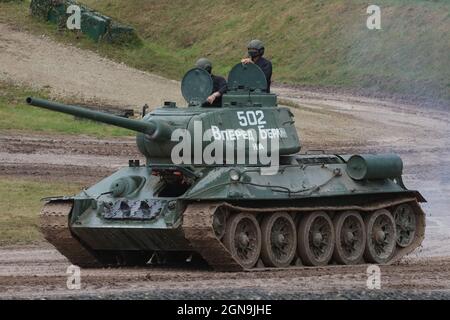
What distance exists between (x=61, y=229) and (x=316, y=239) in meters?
3.85

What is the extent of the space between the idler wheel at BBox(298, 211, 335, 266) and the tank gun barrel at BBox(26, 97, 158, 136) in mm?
2708

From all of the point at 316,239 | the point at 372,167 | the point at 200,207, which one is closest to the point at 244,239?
the point at 200,207

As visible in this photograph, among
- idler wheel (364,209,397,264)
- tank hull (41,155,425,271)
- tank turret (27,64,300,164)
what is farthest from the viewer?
idler wheel (364,209,397,264)

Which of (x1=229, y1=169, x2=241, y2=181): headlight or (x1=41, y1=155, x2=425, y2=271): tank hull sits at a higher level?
(x1=229, y1=169, x2=241, y2=181): headlight

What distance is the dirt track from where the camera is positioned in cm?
2053

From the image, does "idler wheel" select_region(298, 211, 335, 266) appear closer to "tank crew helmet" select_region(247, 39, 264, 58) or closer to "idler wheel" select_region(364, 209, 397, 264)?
"idler wheel" select_region(364, 209, 397, 264)

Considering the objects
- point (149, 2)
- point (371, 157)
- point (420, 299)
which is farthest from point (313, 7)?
point (420, 299)

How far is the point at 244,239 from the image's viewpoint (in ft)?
75.1

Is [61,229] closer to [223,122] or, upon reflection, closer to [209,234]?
[209,234]

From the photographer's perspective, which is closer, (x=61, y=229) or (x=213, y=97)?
(x=61, y=229)

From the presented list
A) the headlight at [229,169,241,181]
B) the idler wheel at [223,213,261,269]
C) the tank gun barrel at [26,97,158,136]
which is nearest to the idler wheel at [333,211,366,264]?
the idler wheel at [223,213,261,269]

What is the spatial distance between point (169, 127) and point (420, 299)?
5.61m

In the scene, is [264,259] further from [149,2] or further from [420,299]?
[149,2]

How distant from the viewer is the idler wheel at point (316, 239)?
23969mm
